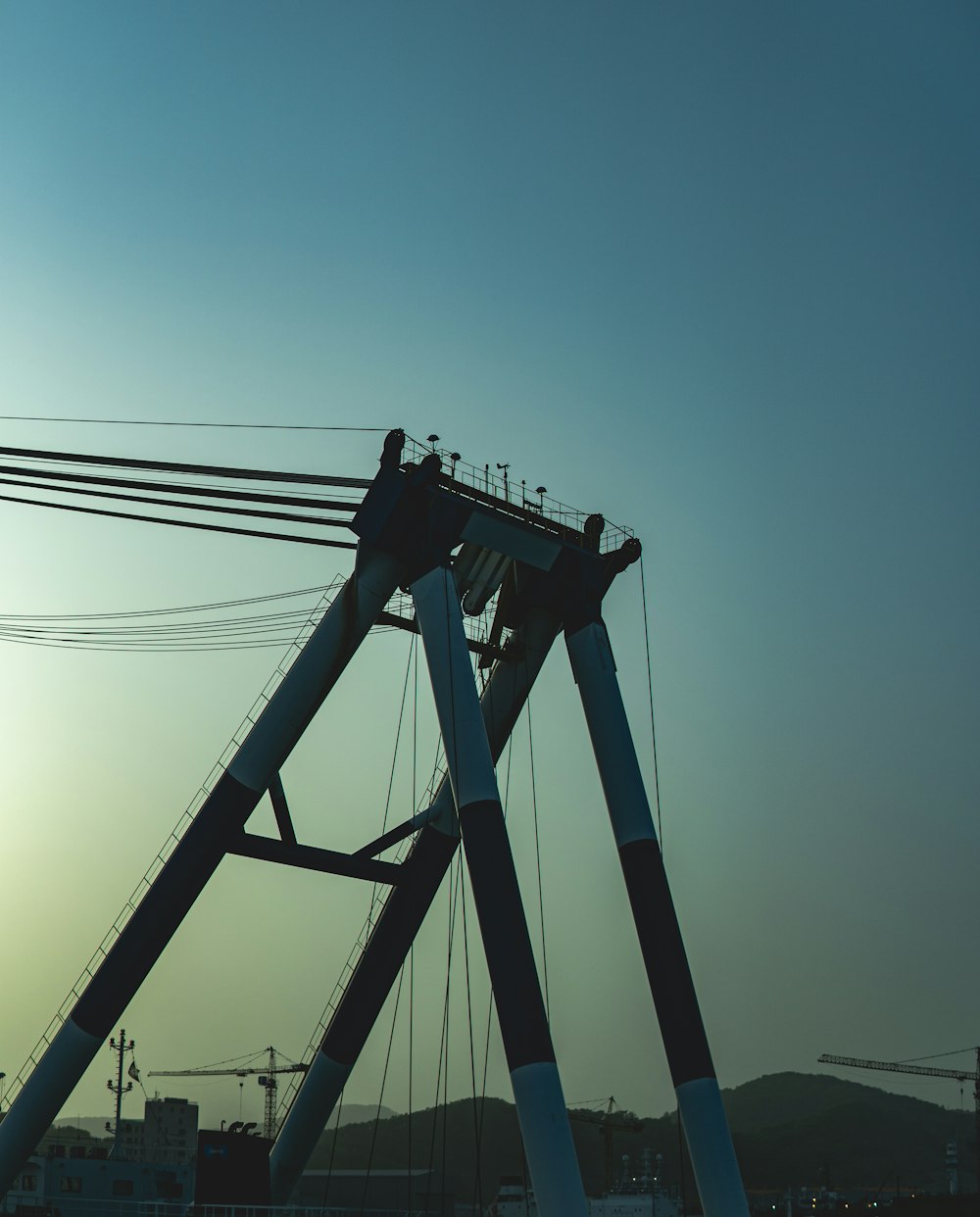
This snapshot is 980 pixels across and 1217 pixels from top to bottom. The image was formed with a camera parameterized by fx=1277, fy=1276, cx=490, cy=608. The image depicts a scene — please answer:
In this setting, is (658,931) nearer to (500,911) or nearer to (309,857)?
(500,911)

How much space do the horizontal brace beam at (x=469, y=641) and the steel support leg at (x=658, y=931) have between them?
2.28 m

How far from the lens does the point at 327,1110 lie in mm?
30906

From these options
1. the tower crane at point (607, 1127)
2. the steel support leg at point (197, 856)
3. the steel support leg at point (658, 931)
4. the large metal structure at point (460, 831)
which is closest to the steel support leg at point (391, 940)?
the large metal structure at point (460, 831)

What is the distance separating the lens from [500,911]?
23.8m

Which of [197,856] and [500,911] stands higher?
[197,856]

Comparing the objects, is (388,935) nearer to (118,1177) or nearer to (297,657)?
(297,657)

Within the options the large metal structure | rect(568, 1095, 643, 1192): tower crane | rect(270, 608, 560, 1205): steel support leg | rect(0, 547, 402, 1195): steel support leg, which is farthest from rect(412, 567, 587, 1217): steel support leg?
rect(568, 1095, 643, 1192): tower crane

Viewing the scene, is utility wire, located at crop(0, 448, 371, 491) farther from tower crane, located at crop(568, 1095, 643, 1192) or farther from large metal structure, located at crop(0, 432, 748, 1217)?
tower crane, located at crop(568, 1095, 643, 1192)

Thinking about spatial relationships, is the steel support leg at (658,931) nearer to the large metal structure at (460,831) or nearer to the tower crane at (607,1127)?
the large metal structure at (460,831)

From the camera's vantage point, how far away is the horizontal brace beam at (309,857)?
2827cm

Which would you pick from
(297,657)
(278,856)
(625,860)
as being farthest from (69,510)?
(625,860)

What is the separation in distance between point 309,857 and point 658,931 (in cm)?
814

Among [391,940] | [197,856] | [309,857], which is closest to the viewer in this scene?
[197,856]

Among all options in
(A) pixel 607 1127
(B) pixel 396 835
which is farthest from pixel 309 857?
(A) pixel 607 1127
